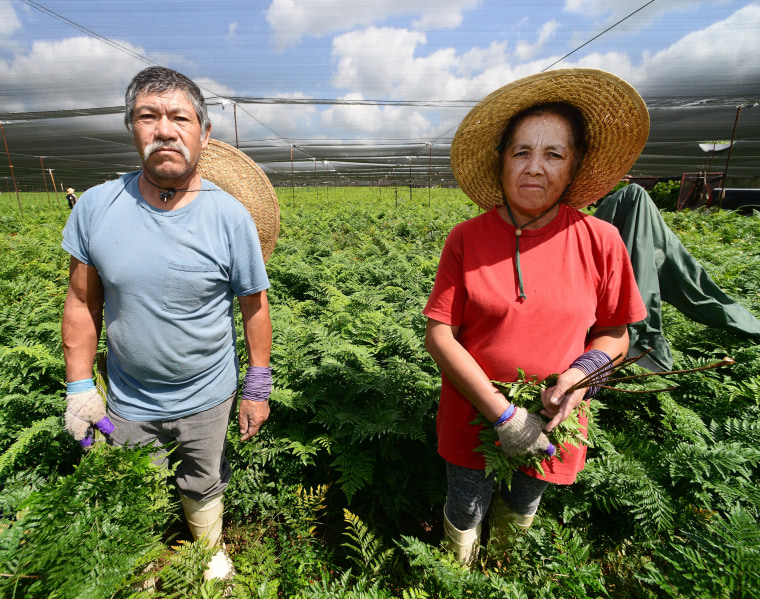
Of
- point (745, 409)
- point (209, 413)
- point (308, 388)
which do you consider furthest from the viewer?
point (308, 388)

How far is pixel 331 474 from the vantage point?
3184 mm

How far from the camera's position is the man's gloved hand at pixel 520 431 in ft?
5.26

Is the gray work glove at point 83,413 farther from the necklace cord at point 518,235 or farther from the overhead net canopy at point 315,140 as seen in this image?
the overhead net canopy at point 315,140

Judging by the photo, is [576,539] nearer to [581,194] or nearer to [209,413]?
[581,194]

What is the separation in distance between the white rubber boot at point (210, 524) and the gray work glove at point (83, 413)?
0.72m

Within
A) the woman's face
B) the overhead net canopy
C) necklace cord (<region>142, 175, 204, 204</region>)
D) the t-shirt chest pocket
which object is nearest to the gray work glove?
the t-shirt chest pocket

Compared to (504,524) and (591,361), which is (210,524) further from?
(591,361)

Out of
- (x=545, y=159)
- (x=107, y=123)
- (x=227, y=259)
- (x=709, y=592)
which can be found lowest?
(x=709, y=592)

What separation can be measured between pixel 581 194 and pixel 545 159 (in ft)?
1.84

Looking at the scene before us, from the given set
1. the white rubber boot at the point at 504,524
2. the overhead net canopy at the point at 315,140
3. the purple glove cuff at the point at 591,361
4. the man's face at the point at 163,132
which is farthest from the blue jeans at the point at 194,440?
the overhead net canopy at the point at 315,140

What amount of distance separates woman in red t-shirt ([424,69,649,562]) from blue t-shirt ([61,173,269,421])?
106 centimetres

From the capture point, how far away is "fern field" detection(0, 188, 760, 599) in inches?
53.5

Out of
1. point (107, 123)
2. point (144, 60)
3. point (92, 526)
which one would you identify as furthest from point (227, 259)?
point (107, 123)

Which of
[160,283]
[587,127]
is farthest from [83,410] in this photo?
[587,127]
